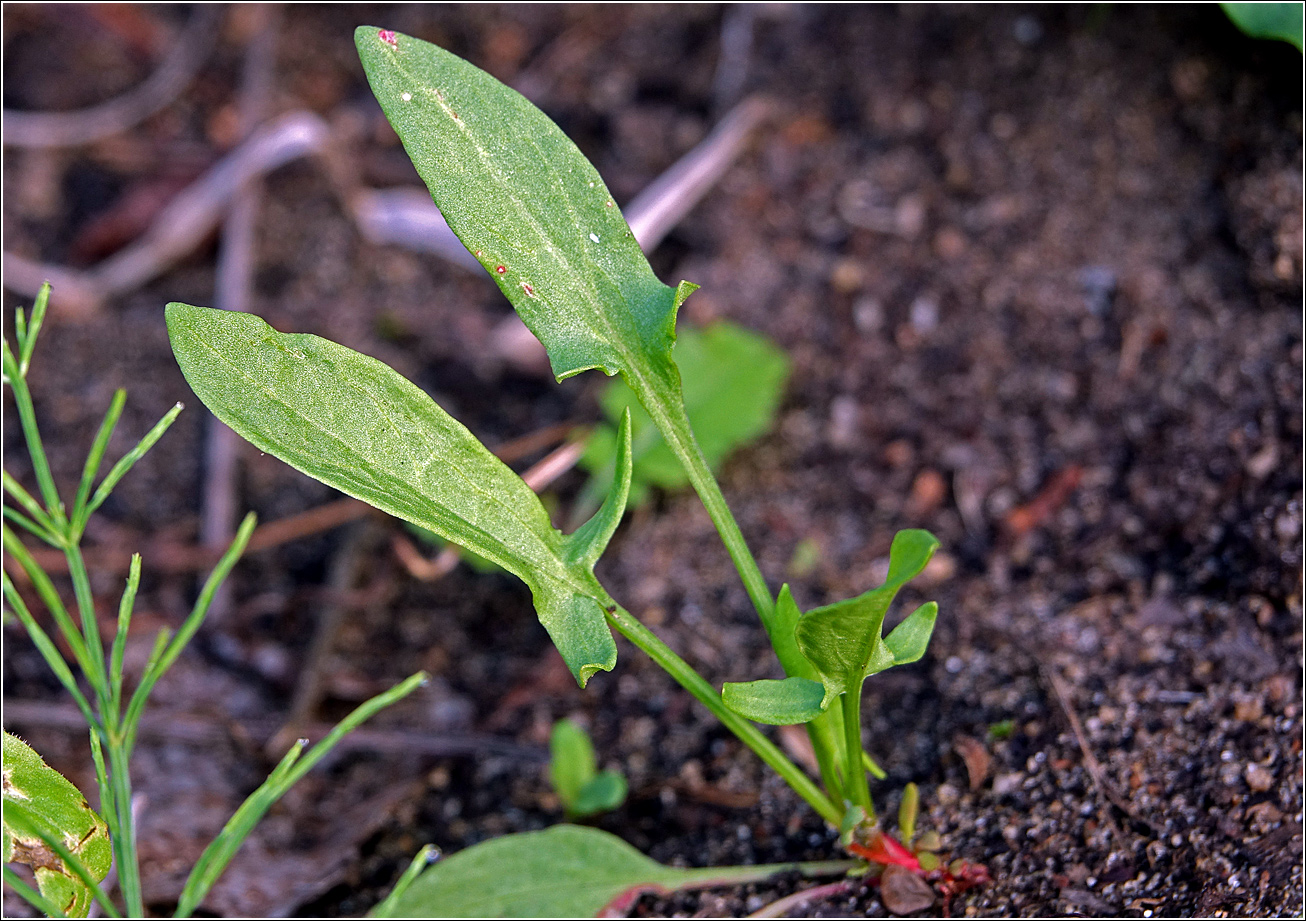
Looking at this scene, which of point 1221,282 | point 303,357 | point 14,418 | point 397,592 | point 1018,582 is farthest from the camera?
point 14,418

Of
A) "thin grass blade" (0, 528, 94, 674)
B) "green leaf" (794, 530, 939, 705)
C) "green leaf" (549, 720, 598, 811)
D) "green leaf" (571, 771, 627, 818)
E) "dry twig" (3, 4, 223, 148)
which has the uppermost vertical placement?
"dry twig" (3, 4, 223, 148)

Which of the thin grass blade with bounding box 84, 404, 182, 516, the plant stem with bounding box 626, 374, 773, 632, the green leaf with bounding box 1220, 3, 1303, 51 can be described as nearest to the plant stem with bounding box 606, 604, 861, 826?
the plant stem with bounding box 626, 374, 773, 632

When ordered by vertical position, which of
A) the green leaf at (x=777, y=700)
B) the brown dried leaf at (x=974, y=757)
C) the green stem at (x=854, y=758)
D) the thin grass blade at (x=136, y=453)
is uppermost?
the thin grass blade at (x=136, y=453)

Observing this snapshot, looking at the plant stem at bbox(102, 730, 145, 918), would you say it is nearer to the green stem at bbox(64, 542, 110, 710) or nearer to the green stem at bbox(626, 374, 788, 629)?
the green stem at bbox(64, 542, 110, 710)

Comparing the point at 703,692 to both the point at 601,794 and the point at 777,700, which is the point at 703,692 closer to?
the point at 777,700

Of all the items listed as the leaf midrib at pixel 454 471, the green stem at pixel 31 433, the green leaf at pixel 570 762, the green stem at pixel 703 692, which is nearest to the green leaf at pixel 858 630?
the green stem at pixel 703 692

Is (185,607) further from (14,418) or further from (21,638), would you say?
(14,418)

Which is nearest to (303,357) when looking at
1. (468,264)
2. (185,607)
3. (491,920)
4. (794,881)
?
(491,920)

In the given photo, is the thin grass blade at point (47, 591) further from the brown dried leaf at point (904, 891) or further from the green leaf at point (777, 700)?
the brown dried leaf at point (904, 891)
